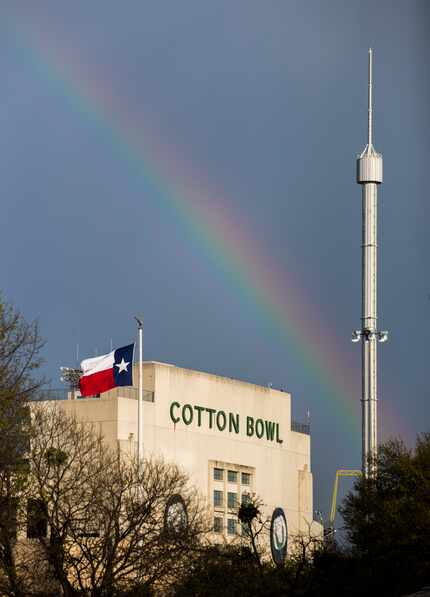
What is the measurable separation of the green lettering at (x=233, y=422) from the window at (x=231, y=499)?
16.5ft

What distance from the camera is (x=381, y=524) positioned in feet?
253

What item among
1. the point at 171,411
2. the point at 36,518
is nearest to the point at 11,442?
the point at 36,518

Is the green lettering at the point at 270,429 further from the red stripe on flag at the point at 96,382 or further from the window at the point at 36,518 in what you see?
the window at the point at 36,518

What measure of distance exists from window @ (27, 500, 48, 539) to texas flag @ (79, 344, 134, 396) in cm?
2161

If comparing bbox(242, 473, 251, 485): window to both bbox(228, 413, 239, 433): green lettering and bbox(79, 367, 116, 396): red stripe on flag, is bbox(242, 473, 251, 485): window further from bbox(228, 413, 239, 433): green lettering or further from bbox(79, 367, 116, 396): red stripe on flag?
bbox(79, 367, 116, 396): red stripe on flag

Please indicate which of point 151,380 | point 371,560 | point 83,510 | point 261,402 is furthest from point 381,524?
point 261,402

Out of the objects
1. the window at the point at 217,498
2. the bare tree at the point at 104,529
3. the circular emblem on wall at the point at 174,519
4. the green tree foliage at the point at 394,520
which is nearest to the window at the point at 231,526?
the window at the point at 217,498

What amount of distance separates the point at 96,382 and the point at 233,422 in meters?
30.3

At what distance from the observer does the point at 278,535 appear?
114500mm

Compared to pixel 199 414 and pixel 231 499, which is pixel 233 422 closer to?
pixel 199 414

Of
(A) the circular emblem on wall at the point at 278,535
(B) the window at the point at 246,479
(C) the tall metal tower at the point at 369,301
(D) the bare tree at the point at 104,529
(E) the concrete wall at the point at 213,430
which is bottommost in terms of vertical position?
(A) the circular emblem on wall at the point at 278,535

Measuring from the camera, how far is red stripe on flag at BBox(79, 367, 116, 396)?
83.9 meters

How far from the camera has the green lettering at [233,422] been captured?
112688 mm

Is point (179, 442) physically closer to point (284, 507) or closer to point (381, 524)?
point (284, 507)
